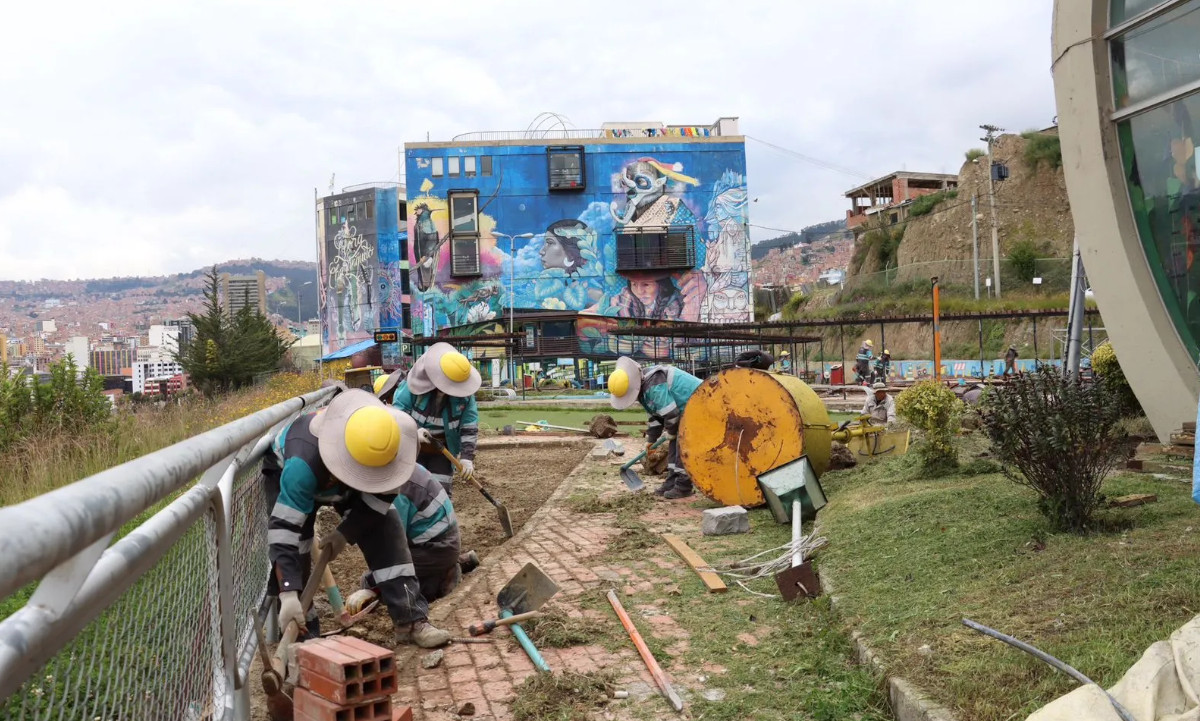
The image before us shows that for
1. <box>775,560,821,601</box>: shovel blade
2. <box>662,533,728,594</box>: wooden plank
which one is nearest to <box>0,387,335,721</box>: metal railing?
<box>662,533,728,594</box>: wooden plank

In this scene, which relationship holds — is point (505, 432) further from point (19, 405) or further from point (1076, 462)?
point (1076, 462)

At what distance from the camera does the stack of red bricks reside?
3348 mm

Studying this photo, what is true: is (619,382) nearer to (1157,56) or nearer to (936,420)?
(936,420)

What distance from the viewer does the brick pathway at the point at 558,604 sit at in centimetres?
457

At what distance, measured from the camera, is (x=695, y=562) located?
6887 millimetres

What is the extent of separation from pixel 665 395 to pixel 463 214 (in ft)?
143

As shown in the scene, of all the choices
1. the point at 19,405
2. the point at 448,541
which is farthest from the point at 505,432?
the point at 448,541

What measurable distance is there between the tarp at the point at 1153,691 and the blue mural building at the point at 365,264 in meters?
61.0

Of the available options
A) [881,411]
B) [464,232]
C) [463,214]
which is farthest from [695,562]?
[463,214]

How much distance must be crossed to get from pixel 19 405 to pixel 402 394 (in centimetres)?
559

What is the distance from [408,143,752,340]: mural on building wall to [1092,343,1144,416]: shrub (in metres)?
41.1

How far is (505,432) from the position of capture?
18.7 m

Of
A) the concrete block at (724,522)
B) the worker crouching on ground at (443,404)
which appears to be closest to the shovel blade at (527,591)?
the concrete block at (724,522)

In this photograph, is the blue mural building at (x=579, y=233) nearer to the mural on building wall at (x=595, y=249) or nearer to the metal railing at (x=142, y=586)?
the mural on building wall at (x=595, y=249)
